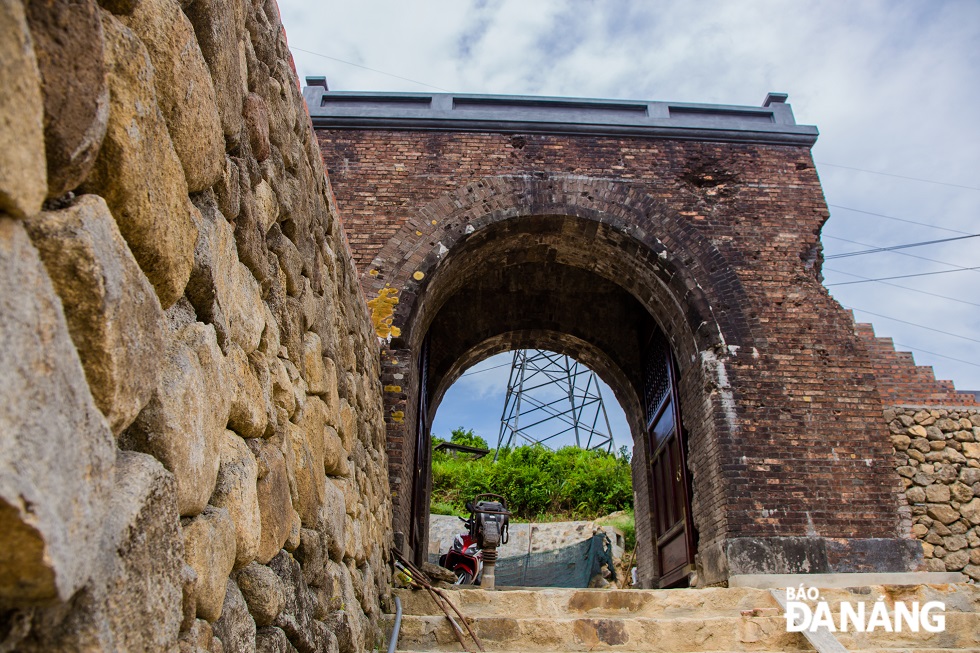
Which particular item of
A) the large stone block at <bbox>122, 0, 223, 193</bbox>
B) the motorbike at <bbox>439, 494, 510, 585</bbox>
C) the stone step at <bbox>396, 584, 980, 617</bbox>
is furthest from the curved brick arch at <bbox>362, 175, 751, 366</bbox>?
the large stone block at <bbox>122, 0, 223, 193</bbox>

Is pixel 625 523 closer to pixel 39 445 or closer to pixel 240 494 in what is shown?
pixel 240 494

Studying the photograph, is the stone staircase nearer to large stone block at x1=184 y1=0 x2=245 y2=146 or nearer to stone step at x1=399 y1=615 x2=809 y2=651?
stone step at x1=399 y1=615 x2=809 y2=651

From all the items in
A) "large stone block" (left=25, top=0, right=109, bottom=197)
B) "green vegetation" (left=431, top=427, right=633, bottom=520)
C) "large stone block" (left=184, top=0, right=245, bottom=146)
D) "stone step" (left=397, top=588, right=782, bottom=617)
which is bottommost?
"stone step" (left=397, top=588, right=782, bottom=617)

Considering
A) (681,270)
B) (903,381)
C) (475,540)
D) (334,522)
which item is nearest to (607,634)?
(334,522)

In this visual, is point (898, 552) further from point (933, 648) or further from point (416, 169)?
point (416, 169)

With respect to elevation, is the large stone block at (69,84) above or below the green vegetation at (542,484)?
below

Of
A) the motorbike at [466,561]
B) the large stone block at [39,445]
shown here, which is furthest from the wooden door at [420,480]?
the large stone block at [39,445]

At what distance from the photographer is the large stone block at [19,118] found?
833 millimetres

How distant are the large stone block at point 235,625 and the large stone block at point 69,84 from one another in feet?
3.52

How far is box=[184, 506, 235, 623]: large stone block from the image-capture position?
1.46m

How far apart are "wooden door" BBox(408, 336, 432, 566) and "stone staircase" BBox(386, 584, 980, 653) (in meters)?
2.41

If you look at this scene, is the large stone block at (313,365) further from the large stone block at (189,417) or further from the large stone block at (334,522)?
the large stone block at (189,417)

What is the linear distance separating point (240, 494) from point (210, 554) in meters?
0.24

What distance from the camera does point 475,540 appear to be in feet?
30.8
